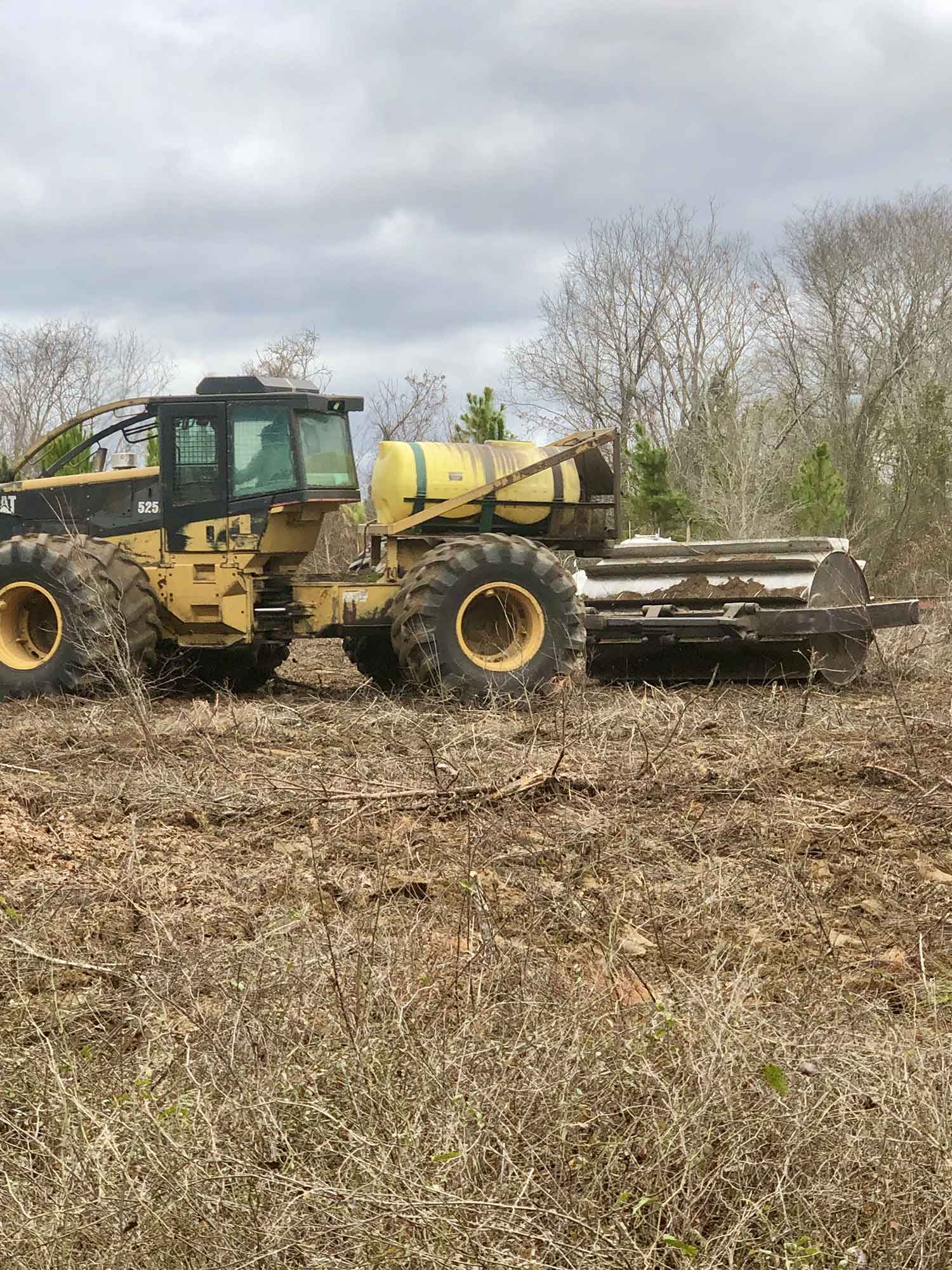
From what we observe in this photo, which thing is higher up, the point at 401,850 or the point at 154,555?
the point at 154,555

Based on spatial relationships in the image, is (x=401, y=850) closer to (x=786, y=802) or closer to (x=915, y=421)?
(x=786, y=802)

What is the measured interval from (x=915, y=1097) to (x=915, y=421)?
97.7 feet

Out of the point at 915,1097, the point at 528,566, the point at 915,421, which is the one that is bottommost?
the point at 915,1097

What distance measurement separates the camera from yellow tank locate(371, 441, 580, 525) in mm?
10055

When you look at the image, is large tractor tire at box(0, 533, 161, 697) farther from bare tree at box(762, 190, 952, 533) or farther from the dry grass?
bare tree at box(762, 190, 952, 533)

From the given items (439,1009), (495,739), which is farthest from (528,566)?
(439,1009)

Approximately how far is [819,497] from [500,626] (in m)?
17.7

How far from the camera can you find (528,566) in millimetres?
9500

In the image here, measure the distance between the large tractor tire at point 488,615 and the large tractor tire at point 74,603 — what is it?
1726 millimetres

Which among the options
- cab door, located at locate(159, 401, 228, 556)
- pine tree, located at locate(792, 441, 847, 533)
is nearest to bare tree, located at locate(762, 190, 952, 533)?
pine tree, located at locate(792, 441, 847, 533)

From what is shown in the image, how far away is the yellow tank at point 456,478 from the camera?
1005 cm

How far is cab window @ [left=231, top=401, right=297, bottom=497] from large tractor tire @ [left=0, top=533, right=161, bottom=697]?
958 millimetres

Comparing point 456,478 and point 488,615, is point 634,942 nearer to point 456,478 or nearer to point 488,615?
point 488,615

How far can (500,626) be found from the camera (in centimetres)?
983
